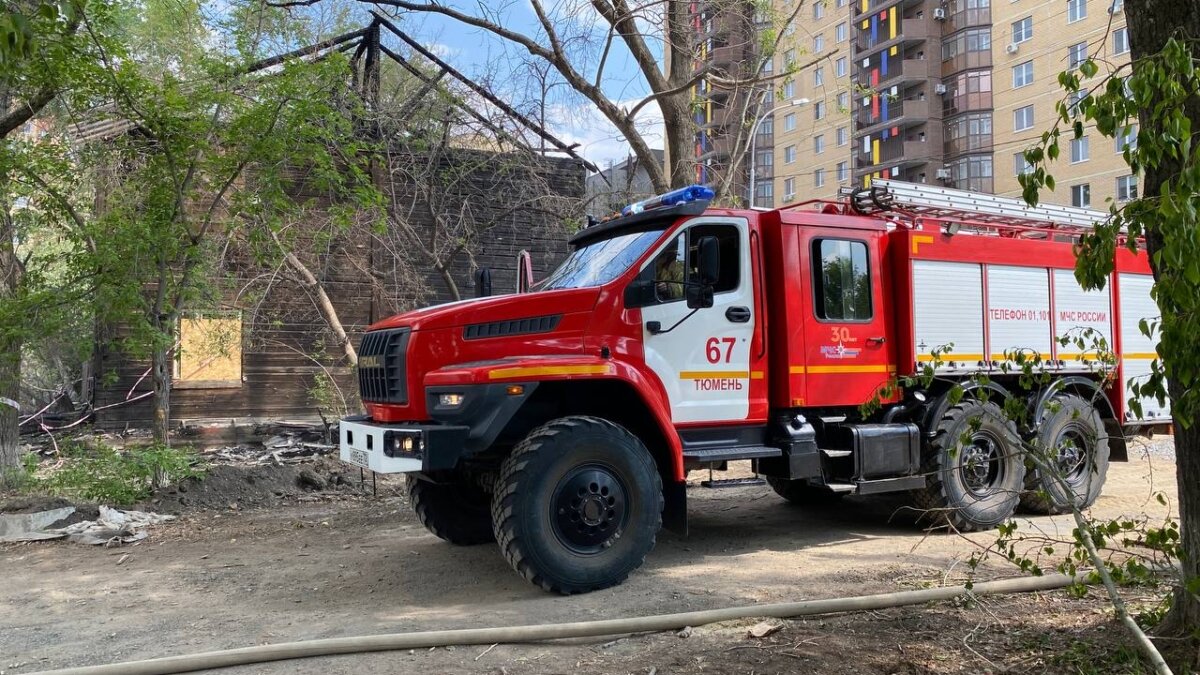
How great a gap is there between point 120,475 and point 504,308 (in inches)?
237

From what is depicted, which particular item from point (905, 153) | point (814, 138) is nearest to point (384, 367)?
point (905, 153)

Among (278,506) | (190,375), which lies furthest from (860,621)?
(190,375)

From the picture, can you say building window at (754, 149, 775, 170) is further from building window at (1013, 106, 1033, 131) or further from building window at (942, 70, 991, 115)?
building window at (1013, 106, 1033, 131)

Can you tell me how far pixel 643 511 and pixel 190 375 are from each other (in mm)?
13217

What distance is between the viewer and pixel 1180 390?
11.8 ft

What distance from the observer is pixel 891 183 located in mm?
7594

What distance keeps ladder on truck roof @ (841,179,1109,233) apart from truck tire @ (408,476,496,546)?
4277 mm

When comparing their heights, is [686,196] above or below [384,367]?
above

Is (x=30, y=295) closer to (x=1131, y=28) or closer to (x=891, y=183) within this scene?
(x=891, y=183)

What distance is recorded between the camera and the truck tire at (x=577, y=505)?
5.59 meters

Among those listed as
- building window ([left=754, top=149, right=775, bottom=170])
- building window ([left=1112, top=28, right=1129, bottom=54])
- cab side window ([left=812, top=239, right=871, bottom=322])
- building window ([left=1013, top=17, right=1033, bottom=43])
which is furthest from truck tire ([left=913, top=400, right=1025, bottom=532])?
building window ([left=754, top=149, right=775, bottom=170])

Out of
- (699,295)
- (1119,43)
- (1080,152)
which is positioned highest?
(1119,43)

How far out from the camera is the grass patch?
30.7ft

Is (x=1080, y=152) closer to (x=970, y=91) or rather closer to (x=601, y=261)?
(x=970, y=91)
